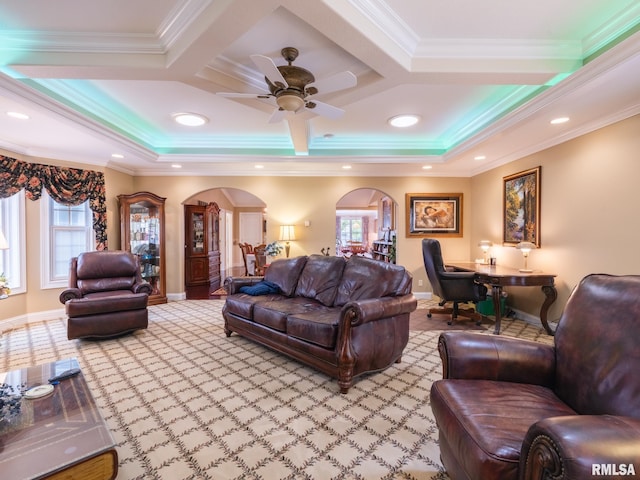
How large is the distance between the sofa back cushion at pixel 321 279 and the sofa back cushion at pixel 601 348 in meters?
2.07

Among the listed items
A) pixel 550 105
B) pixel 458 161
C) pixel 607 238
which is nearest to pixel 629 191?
pixel 607 238

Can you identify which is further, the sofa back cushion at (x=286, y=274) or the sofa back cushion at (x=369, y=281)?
the sofa back cushion at (x=286, y=274)

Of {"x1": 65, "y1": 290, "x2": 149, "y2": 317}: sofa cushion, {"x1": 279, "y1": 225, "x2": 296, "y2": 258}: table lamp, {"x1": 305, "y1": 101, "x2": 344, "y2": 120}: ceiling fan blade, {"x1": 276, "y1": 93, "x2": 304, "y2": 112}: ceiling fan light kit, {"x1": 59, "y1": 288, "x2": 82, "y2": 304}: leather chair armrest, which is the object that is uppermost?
{"x1": 305, "y1": 101, "x2": 344, "y2": 120}: ceiling fan blade

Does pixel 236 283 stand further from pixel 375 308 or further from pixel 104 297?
pixel 375 308

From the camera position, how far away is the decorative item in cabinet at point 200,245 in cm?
708

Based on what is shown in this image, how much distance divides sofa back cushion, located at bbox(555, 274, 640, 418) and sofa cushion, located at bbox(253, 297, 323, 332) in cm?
202

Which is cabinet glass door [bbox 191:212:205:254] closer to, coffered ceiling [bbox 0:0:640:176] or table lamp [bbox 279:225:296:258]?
table lamp [bbox 279:225:296:258]

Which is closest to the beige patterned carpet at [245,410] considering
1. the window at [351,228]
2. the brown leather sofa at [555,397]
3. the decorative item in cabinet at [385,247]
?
the brown leather sofa at [555,397]

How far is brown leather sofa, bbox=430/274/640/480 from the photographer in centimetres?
84

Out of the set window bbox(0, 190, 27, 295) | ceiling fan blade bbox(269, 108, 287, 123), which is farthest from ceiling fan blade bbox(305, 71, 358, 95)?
window bbox(0, 190, 27, 295)

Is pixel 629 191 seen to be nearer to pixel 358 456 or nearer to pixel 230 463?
pixel 358 456

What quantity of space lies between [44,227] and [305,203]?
13.5 ft

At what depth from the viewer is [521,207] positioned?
175 inches

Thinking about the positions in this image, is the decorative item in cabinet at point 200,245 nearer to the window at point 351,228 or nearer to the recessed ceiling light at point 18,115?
the recessed ceiling light at point 18,115
